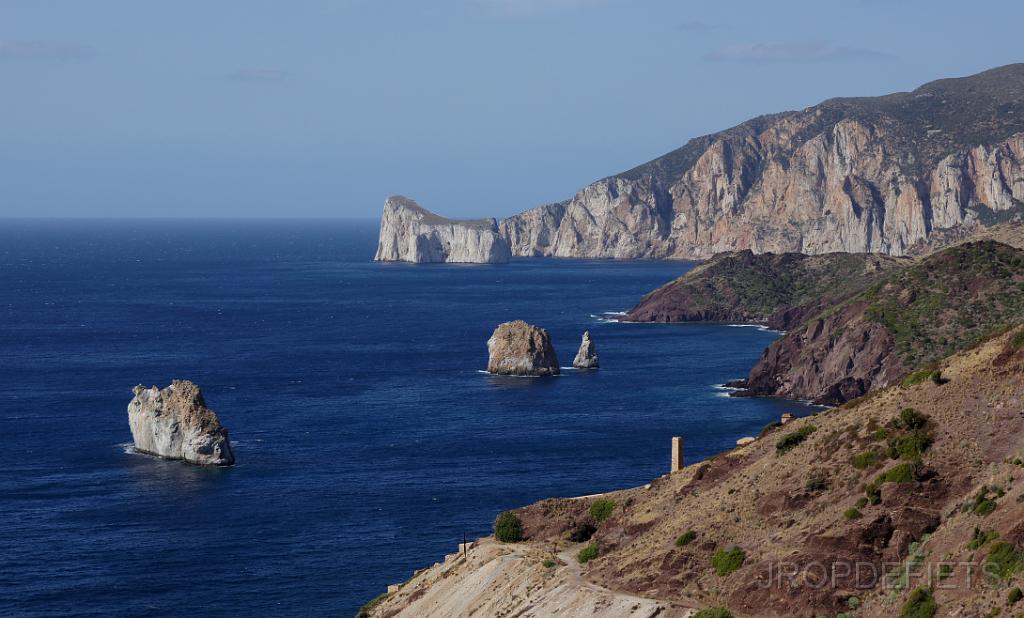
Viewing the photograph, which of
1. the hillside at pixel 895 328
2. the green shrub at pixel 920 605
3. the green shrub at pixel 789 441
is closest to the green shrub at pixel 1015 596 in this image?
the green shrub at pixel 920 605

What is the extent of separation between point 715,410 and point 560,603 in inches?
3504

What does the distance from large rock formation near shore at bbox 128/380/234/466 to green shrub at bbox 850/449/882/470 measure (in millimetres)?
67531

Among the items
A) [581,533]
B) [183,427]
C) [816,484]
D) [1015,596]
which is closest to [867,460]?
[816,484]

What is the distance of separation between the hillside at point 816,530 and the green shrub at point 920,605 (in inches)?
2.7

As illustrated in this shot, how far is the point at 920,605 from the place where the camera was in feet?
165

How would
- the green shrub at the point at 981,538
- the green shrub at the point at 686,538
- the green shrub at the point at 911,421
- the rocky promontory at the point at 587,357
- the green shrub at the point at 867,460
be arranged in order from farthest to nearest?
1. the rocky promontory at the point at 587,357
2. the green shrub at the point at 911,421
3. the green shrub at the point at 867,460
4. the green shrub at the point at 686,538
5. the green shrub at the point at 981,538

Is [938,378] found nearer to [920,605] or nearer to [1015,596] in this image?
[920,605]

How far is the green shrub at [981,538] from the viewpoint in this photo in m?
52.3

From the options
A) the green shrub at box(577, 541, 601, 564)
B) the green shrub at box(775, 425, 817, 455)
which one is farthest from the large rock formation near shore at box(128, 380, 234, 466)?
the green shrub at box(775, 425, 817, 455)

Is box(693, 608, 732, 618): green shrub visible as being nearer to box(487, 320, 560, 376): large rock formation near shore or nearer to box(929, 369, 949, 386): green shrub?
box(929, 369, 949, 386): green shrub

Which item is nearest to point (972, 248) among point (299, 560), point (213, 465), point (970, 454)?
point (213, 465)

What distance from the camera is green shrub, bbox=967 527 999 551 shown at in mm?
52344

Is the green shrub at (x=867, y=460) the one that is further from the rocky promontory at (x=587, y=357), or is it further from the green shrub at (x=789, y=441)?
the rocky promontory at (x=587, y=357)

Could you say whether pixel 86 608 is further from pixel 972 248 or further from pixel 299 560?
pixel 972 248
